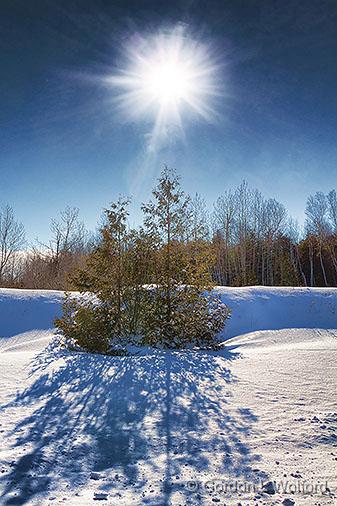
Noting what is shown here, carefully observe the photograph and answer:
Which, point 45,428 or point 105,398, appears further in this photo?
point 105,398

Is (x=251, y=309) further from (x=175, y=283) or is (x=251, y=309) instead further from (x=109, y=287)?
(x=109, y=287)

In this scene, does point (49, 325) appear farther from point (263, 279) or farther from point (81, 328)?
point (263, 279)

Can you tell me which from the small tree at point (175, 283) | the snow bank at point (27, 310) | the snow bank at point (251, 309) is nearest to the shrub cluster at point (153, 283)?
the small tree at point (175, 283)

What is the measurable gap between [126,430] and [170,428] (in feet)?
1.46

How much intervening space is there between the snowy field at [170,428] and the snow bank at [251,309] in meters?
3.85

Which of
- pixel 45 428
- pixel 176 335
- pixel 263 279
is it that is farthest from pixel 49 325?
pixel 263 279

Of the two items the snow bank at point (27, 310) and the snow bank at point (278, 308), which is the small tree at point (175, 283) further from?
the snow bank at point (27, 310)

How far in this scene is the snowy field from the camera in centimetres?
238

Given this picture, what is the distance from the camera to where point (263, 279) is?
26.3m

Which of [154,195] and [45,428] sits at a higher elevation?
[154,195]

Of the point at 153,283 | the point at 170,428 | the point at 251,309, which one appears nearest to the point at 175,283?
the point at 153,283

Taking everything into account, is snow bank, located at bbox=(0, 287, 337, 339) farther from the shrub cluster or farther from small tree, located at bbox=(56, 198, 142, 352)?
small tree, located at bbox=(56, 198, 142, 352)

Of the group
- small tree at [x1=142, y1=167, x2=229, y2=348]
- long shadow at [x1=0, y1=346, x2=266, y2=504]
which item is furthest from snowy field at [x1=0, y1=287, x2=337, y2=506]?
small tree at [x1=142, y1=167, x2=229, y2=348]

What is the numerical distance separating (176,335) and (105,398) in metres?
4.11
